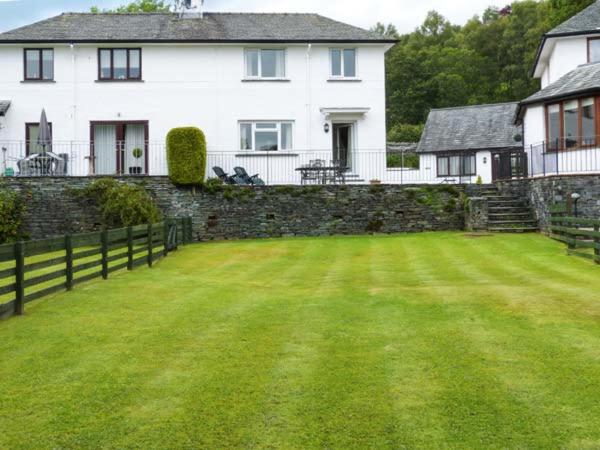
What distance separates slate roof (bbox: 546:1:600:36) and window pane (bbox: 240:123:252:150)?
12.5 m

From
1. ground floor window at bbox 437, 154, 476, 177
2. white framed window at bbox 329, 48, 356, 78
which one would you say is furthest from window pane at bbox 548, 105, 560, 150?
ground floor window at bbox 437, 154, 476, 177

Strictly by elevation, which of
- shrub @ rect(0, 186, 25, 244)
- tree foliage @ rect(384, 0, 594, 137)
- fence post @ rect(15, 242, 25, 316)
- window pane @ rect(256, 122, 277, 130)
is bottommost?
fence post @ rect(15, 242, 25, 316)

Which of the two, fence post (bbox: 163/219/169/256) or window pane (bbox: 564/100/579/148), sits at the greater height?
window pane (bbox: 564/100/579/148)

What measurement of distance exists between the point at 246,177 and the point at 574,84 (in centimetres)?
1205

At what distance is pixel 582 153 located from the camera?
23859 millimetres

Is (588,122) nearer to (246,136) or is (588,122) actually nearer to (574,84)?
(574,84)

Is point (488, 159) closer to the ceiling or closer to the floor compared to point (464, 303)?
closer to the ceiling

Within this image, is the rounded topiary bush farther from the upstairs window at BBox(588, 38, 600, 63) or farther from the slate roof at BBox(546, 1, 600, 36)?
the upstairs window at BBox(588, 38, 600, 63)

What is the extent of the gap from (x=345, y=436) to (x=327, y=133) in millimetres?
24710

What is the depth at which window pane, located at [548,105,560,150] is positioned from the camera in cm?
2538

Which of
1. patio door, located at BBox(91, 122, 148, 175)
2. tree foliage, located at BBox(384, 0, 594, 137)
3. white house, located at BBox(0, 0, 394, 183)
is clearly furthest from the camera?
tree foliage, located at BBox(384, 0, 594, 137)

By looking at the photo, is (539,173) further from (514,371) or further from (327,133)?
(514,371)

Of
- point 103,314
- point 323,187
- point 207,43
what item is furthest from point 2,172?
point 103,314

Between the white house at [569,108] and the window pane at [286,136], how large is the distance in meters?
9.07
